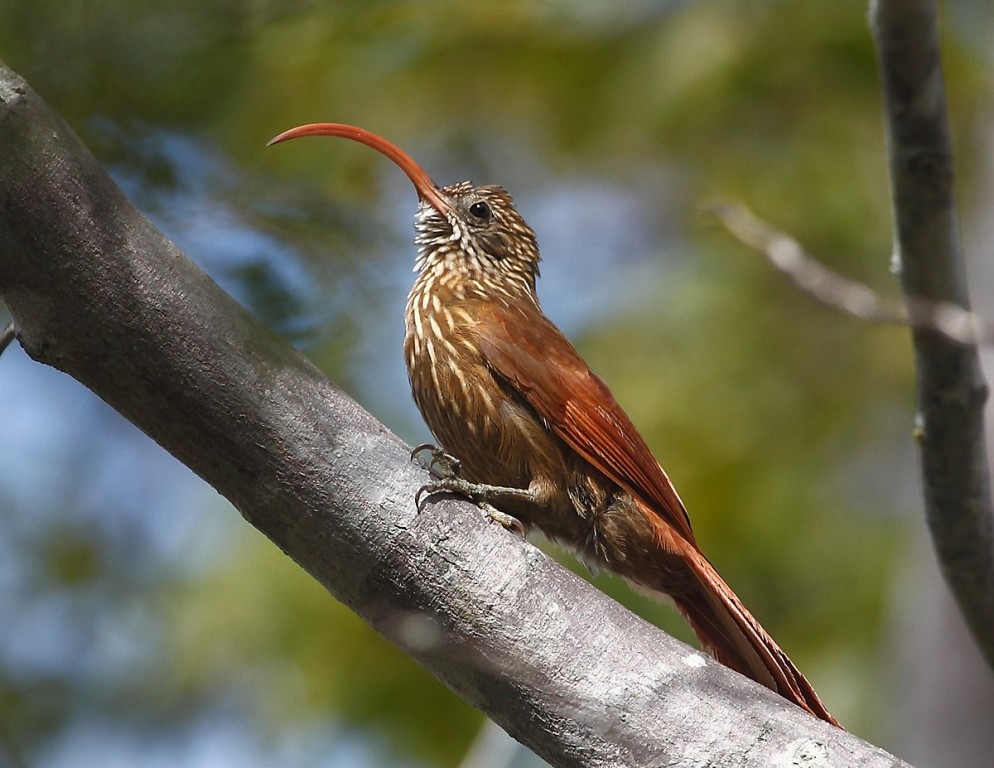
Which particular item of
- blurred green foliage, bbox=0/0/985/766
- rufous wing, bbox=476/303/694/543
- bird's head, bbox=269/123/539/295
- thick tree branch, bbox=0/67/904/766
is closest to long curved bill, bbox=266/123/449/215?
bird's head, bbox=269/123/539/295

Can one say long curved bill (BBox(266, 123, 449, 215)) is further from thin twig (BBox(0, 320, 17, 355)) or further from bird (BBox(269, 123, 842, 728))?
thin twig (BBox(0, 320, 17, 355))

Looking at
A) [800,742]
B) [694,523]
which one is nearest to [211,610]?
[694,523]

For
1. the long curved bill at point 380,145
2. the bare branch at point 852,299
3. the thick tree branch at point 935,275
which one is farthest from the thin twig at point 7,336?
the thick tree branch at point 935,275

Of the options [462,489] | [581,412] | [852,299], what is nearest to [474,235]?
[581,412]

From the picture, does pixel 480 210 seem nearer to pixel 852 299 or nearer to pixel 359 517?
pixel 359 517

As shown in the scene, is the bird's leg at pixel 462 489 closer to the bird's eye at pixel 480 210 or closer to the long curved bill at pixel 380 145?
the long curved bill at pixel 380 145

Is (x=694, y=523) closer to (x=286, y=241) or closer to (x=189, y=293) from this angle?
(x=286, y=241)

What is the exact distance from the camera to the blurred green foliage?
5176 millimetres

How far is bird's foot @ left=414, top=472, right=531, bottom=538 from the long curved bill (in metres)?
1.07

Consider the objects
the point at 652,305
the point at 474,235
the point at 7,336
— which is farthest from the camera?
the point at 652,305

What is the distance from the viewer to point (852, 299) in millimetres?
2211

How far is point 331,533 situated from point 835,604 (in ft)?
13.2

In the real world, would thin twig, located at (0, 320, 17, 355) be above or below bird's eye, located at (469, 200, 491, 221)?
below

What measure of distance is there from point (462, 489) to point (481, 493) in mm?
601
